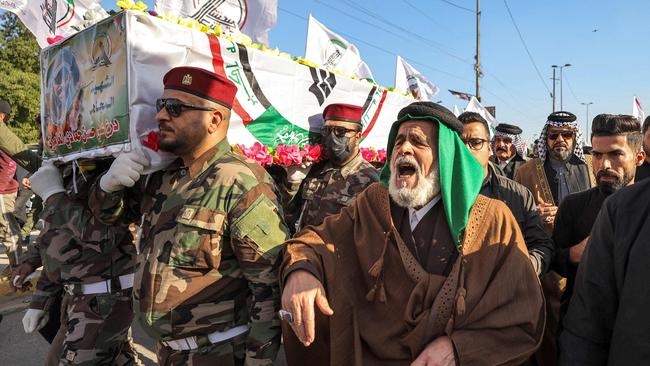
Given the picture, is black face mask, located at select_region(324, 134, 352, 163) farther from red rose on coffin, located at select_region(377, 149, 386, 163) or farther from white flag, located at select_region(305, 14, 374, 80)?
white flag, located at select_region(305, 14, 374, 80)

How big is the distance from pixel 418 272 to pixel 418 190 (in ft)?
1.21

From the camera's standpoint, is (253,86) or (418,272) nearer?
(418,272)

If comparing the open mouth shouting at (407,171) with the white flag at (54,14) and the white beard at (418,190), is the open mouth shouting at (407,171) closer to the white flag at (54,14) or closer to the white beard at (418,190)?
the white beard at (418,190)

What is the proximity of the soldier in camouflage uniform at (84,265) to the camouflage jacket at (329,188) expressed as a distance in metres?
1.51

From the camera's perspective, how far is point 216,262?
1994mm

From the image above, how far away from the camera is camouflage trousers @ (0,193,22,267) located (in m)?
5.61

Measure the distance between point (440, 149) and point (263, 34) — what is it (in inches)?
64.1

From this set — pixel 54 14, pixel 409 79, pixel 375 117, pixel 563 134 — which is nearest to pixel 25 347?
pixel 54 14

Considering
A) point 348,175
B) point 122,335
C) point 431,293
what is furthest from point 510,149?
point 122,335

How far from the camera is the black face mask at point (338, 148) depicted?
11.7ft

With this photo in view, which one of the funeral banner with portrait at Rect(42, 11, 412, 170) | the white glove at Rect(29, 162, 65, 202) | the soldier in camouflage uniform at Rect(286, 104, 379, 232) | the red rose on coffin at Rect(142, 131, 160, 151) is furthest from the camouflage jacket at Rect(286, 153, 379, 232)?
→ the white glove at Rect(29, 162, 65, 202)

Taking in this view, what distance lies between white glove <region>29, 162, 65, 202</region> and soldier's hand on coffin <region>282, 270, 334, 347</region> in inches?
75.1

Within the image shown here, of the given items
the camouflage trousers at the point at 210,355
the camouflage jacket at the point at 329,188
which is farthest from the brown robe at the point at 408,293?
the camouflage jacket at the point at 329,188

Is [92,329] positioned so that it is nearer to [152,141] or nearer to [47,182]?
[47,182]
